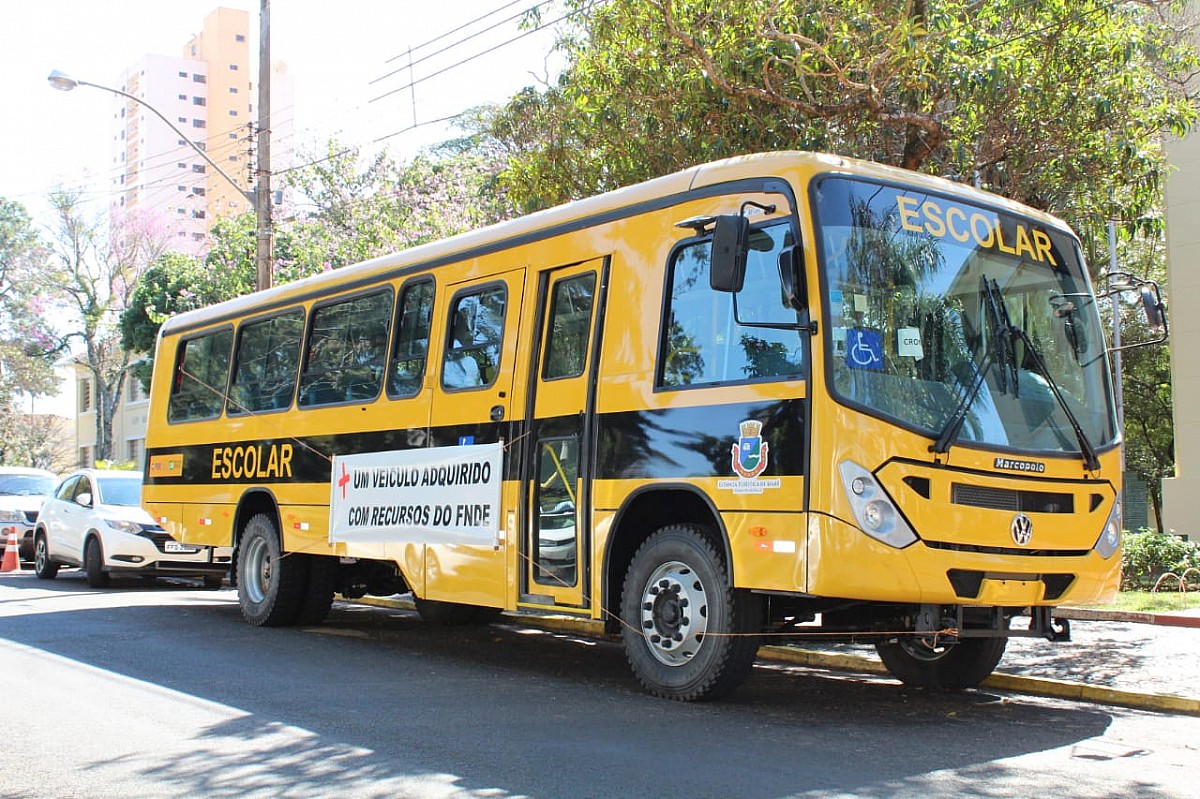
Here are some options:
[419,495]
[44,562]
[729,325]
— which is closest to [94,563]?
[44,562]

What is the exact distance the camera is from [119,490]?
58.6ft

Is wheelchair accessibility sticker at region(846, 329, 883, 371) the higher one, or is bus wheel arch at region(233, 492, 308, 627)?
wheelchair accessibility sticker at region(846, 329, 883, 371)

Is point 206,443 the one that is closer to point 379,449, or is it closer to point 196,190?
point 379,449

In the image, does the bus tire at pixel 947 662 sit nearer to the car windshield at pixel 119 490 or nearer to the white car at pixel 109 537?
the white car at pixel 109 537

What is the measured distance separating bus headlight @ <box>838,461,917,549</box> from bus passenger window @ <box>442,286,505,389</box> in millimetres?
3507

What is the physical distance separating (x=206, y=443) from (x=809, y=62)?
7.46 metres

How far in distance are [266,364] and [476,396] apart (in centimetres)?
404

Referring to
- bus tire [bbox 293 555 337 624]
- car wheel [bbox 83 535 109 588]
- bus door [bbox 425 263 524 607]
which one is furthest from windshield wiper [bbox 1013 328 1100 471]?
car wheel [bbox 83 535 109 588]

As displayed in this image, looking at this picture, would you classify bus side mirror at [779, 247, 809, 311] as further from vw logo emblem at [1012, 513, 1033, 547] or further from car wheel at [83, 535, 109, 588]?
car wheel at [83, 535, 109, 588]

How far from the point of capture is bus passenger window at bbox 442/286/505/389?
9.77m

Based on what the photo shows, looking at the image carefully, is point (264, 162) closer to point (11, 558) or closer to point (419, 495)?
point (11, 558)

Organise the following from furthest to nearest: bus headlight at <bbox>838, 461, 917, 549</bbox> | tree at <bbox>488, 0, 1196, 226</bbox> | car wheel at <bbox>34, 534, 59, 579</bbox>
A: car wheel at <bbox>34, 534, 59, 579</bbox> → tree at <bbox>488, 0, 1196, 226</bbox> → bus headlight at <bbox>838, 461, 917, 549</bbox>

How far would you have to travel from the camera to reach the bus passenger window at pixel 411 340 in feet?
34.9

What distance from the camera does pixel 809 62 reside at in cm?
1217
